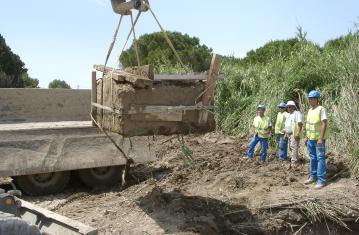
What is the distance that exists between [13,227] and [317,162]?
6395 millimetres

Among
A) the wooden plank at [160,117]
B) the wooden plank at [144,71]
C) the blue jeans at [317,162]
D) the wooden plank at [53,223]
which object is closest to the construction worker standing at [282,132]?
the blue jeans at [317,162]

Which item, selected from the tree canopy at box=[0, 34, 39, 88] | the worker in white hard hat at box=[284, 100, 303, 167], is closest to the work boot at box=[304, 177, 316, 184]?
the worker in white hard hat at box=[284, 100, 303, 167]

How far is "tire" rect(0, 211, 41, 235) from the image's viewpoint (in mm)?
3453

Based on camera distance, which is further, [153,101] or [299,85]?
[299,85]

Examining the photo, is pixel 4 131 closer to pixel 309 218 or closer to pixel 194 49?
pixel 309 218

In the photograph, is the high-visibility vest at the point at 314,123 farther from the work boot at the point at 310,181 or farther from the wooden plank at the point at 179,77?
the wooden plank at the point at 179,77

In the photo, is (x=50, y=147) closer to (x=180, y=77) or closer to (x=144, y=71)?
(x=144, y=71)

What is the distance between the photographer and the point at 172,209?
751 cm

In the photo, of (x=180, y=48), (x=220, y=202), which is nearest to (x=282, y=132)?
(x=220, y=202)

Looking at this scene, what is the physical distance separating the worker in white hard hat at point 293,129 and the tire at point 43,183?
178 inches

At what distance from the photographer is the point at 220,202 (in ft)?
26.0

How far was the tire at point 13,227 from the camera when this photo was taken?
136 inches

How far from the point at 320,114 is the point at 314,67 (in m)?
4.63

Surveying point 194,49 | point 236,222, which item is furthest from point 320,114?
point 194,49
